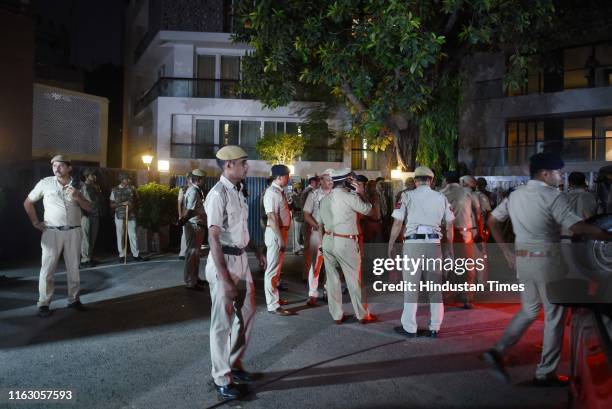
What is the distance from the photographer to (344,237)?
6832 mm

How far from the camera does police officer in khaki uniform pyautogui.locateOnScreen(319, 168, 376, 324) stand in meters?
6.79

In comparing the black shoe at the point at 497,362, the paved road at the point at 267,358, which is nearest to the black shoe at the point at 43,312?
the paved road at the point at 267,358

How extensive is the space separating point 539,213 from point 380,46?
7809 millimetres

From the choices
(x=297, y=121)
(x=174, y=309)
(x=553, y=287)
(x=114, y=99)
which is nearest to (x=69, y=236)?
(x=174, y=309)

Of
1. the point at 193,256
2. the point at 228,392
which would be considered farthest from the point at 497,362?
the point at 193,256

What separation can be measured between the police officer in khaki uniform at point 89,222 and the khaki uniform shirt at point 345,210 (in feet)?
22.6

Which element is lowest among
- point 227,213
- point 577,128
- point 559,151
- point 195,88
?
point 227,213

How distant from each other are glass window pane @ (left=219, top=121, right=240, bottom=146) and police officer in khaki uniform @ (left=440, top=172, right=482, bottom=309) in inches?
765

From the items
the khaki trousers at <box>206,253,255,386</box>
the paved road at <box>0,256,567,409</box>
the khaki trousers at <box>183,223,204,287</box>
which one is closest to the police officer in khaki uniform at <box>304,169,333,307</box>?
the paved road at <box>0,256,567,409</box>

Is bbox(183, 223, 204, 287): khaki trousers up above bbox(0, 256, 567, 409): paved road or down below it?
above

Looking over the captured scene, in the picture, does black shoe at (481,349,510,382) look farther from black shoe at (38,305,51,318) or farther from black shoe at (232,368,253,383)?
black shoe at (38,305,51,318)

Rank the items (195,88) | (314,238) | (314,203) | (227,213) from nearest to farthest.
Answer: (227,213)
(314,238)
(314,203)
(195,88)

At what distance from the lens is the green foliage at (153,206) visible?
541 inches

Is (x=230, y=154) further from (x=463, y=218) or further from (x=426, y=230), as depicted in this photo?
(x=463, y=218)
